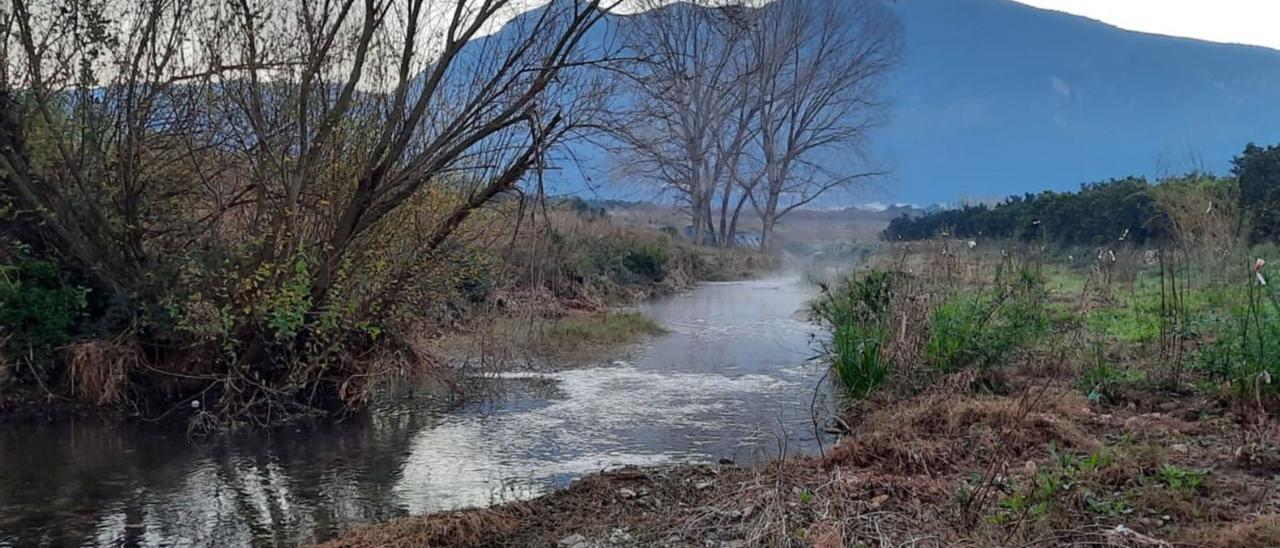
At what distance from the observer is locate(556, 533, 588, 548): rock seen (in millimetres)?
5234

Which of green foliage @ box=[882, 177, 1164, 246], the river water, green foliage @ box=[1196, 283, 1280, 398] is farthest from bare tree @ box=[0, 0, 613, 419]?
green foliage @ box=[882, 177, 1164, 246]

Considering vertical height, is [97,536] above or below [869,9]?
below

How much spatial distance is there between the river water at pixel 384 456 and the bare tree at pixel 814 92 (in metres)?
31.1

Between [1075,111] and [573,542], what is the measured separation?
191965 mm

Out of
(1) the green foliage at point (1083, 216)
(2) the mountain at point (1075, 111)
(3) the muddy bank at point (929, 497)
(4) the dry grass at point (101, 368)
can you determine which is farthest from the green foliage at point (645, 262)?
(2) the mountain at point (1075, 111)

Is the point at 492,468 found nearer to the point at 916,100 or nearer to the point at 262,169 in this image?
the point at 262,169

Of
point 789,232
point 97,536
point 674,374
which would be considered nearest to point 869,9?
point 789,232

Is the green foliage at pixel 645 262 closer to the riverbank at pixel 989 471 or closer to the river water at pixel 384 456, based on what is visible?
the river water at pixel 384 456

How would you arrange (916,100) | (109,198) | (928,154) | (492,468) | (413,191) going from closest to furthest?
1. (492,468)
2. (109,198)
3. (413,191)
4. (928,154)
5. (916,100)

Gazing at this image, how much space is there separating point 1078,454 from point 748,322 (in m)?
11.3

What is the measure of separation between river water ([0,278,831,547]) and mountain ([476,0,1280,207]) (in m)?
137

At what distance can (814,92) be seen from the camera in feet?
140

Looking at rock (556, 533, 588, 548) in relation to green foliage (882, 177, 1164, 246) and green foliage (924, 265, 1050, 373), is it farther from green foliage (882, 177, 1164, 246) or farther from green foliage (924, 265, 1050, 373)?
green foliage (882, 177, 1164, 246)

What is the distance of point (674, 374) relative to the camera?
11.6 metres
